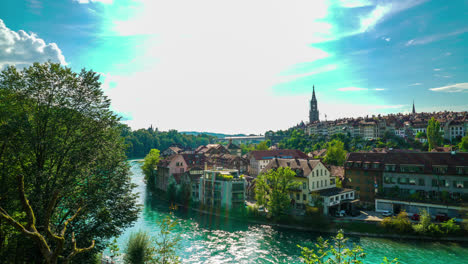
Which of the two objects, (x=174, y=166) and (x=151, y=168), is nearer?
(x=174, y=166)

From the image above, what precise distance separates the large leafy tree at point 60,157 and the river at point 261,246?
8987 mm

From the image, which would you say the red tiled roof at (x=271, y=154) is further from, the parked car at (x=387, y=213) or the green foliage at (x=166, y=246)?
the green foliage at (x=166, y=246)

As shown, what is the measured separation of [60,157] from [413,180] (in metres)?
45.2

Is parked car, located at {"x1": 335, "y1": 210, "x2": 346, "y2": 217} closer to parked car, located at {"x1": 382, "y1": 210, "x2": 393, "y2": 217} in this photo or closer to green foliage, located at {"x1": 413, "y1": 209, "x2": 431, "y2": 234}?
parked car, located at {"x1": 382, "y1": 210, "x2": 393, "y2": 217}

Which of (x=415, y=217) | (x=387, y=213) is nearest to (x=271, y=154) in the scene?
(x=387, y=213)

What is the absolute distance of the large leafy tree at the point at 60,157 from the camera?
14456 millimetres

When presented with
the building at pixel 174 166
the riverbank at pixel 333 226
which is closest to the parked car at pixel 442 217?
the riverbank at pixel 333 226

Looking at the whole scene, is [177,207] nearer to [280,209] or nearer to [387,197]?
[280,209]

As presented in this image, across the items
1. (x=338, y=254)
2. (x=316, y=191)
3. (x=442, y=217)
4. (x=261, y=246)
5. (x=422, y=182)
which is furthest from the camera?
(x=316, y=191)

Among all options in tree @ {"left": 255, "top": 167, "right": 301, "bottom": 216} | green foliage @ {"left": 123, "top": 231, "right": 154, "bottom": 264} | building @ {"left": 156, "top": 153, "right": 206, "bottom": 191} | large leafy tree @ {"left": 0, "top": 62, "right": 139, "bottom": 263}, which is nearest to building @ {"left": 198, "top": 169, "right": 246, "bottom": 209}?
tree @ {"left": 255, "top": 167, "right": 301, "bottom": 216}

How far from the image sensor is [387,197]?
40188 mm

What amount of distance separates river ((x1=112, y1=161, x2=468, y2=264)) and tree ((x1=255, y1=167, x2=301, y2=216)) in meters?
3.02

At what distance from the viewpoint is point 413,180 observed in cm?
4041

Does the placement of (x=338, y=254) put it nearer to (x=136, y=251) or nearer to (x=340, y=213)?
(x=136, y=251)
